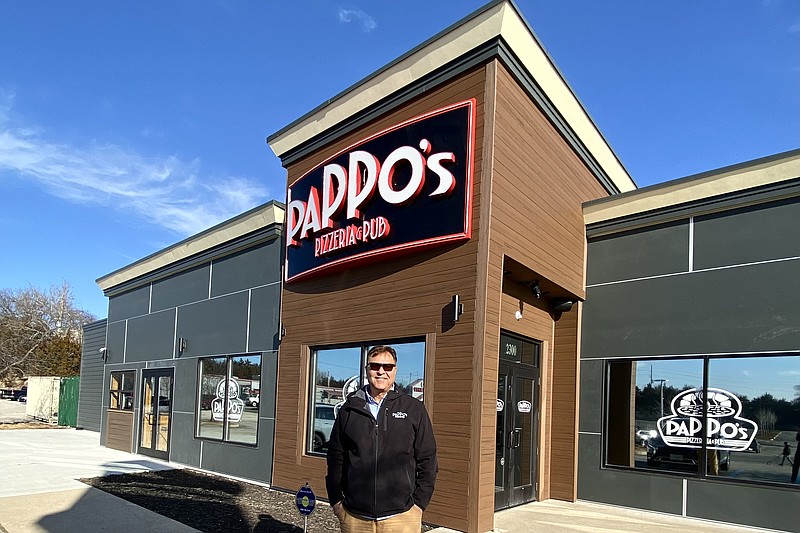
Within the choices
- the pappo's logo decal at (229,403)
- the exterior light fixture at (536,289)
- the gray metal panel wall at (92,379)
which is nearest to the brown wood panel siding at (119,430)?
the pappo's logo decal at (229,403)

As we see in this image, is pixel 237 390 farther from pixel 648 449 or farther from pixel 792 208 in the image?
pixel 792 208

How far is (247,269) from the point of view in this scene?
13.5 metres

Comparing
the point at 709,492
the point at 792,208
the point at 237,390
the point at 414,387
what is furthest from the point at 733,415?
the point at 237,390

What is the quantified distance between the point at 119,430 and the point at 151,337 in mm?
2840

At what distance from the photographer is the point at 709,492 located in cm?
899

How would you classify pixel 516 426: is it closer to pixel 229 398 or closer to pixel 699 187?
pixel 699 187

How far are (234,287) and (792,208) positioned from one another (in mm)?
9964

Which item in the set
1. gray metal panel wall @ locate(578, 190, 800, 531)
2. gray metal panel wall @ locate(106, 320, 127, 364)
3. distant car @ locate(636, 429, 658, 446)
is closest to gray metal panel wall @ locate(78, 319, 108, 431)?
gray metal panel wall @ locate(106, 320, 127, 364)

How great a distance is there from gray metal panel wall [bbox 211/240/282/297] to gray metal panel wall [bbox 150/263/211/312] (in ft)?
1.56

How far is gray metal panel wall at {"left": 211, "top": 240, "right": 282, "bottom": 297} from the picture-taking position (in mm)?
12719

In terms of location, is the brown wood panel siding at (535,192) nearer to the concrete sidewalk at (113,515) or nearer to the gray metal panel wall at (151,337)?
the concrete sidewalk at (113,515)

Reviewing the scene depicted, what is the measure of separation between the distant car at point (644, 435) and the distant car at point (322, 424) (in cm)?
456

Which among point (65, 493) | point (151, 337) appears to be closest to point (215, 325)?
point (151, 337)

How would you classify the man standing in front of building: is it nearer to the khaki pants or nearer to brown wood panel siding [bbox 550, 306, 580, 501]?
the khaki pants
